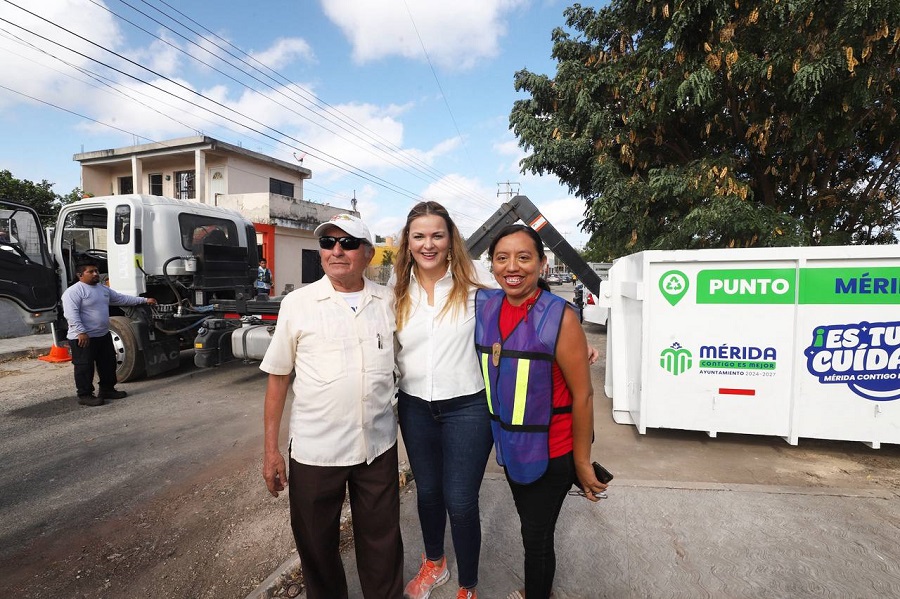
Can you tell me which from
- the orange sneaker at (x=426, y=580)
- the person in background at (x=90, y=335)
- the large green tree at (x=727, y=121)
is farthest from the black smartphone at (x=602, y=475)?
the large green tree at (x=727, y=121)

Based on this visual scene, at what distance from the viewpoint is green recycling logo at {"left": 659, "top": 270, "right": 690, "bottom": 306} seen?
153 inches

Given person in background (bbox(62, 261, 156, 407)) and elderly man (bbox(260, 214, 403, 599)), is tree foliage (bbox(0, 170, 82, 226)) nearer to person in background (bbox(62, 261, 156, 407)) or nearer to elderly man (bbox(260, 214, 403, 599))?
person in background (bbox(62, 261, 156, 407))

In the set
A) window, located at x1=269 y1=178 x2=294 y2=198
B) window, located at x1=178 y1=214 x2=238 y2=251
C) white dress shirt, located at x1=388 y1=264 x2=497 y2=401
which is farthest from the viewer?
window, located at x1=269 y1=178 x2=294 y2=198

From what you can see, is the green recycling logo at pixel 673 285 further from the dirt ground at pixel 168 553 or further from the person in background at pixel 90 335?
the person in background at pixel 90 335

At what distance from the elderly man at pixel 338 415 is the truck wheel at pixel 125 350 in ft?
18.2

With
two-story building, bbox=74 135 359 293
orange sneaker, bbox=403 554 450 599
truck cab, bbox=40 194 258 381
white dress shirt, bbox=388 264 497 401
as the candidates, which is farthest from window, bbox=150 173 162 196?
orange sneaker, bbox=403 554 450 599

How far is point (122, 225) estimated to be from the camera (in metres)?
6.31

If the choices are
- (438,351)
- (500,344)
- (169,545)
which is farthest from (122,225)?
(500,344)

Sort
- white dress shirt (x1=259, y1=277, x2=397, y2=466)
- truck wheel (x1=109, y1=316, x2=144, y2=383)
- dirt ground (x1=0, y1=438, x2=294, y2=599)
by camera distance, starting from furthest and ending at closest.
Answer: truck wheel (x1=109, y1=316, x2=144, y2=383), dirt ground (x1=0, y1=438, x2=294, y2=599), white dress shirt (x1=259, y1=277, x2=397, y2=466)

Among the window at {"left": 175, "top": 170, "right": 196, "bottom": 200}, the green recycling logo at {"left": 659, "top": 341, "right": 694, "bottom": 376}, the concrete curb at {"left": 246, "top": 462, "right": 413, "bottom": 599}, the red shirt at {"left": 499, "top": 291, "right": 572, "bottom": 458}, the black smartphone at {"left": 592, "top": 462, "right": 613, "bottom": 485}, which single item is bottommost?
the concrete curb at {"left": 246, "top": 462, "right": 413, "bottom": 599}

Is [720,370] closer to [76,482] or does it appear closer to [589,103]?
[76,482]

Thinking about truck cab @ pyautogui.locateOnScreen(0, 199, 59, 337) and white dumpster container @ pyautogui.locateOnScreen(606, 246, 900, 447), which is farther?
truck cab @ pyautogui.locateOnScreen(0, 199, 59, 337)

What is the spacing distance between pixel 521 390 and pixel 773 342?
10.2 ft

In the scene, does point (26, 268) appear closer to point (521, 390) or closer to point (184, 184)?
point (521, 390)
